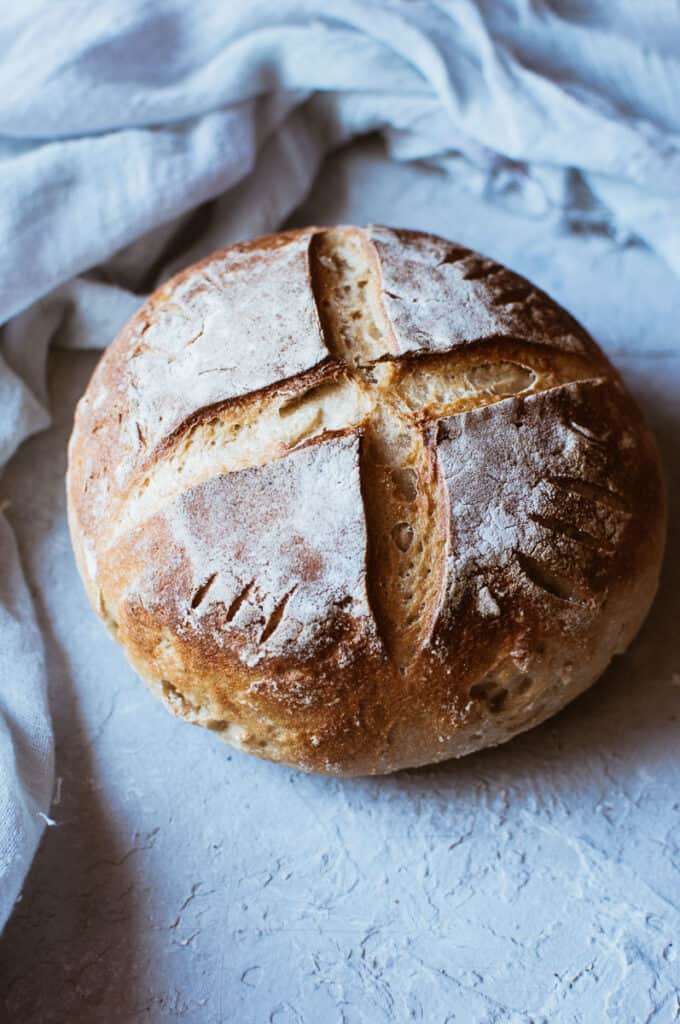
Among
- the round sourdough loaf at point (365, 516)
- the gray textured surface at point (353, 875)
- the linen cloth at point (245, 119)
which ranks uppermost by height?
the linen cloth at point (245, 119)

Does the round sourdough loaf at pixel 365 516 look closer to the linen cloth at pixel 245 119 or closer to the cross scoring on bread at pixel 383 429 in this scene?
the cross scoring on bread at pixel 383 429

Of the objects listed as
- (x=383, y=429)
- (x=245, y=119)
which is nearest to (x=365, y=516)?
(x=383, y=429)

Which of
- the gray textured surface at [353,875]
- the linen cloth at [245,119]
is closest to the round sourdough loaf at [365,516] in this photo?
the gray textured surface at [353,875]

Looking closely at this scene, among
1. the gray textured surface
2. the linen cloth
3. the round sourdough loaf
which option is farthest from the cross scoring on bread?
the linen cloth

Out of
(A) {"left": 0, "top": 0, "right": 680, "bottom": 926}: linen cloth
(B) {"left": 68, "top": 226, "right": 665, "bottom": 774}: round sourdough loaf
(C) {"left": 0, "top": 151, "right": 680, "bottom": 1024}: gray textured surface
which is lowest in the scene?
(C) {"left": 0, "top": 151, "right": 680, "bottom": 1024}: gray textured surface

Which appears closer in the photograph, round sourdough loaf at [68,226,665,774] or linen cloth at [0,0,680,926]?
round sourdough loaf at [68,226,665,774]

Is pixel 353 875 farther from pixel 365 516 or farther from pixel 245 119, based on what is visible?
pixel 245 119

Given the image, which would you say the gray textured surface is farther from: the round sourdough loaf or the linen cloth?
the linen cloth

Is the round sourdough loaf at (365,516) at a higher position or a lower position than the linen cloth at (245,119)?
lower
